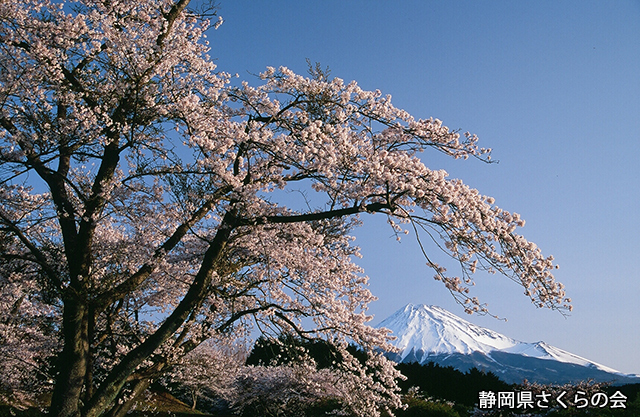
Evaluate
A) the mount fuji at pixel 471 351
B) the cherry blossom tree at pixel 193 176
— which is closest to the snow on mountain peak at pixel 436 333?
the mount fuji at pixel 471 351

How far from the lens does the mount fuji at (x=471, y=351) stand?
118 meters

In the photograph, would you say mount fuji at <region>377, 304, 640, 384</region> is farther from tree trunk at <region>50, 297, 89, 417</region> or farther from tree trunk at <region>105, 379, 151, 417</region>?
tree trunk at <region>50, 297, 89, 417</region>

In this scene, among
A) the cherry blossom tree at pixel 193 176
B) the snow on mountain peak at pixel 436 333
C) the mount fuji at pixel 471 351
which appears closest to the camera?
the cherry blossom tree at pixel 193 176

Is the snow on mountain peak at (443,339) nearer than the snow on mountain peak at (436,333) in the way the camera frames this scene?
Yes

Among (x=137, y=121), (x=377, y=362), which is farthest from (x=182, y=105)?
(x=377, y=362)

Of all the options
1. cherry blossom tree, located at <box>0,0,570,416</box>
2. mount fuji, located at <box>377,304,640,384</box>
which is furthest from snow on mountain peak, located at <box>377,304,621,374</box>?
cherry blossom tree, located at <box>0,0,570,416</box>

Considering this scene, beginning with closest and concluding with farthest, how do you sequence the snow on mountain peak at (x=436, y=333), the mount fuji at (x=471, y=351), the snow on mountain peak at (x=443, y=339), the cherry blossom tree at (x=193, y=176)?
1. the cherry blossom tree at (x=193, y=176)
2. the mount fuji at (x=471, y=351)
3. the snow on mountain peak at (x=443, y=339)
4. the snow on mountain peak at (x=436, y=333)

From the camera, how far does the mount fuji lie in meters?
118

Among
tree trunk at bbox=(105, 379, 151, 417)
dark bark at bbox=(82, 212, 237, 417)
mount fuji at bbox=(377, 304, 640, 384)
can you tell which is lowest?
tree trunk at bbox=(105, 379, 151, 417)

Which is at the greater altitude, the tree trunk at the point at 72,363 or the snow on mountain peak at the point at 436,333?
the snow on mountain peak at the point at 436,333

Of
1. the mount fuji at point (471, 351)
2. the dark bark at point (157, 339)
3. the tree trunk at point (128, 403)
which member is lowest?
the tree trunk at point (128, 403)

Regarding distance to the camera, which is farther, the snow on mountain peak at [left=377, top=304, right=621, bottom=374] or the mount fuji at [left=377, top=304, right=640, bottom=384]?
the snow on mountain peak at [left=377, top=304, right=621, bottom=374]

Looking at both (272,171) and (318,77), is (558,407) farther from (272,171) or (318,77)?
(318,77)

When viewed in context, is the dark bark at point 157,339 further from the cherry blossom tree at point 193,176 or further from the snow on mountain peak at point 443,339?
the snow on mountain peak at point 443,339
